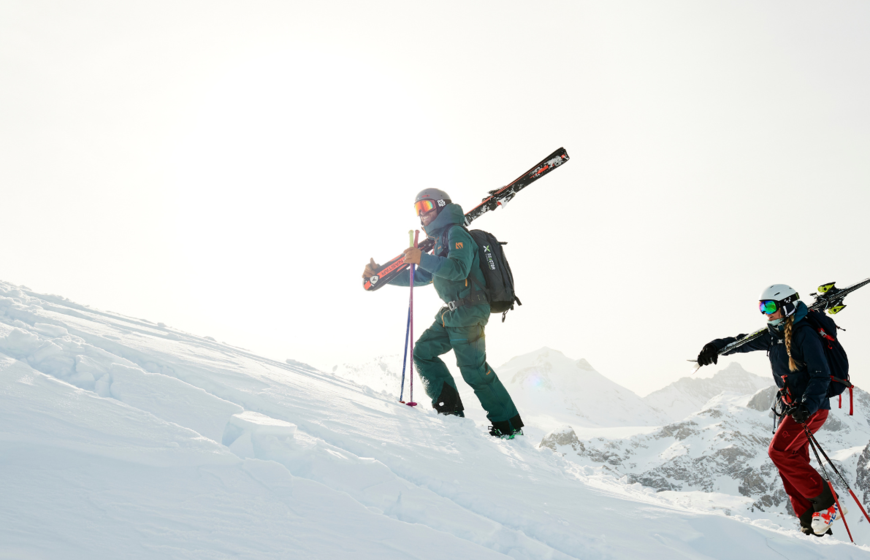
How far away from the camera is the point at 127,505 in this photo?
190 centimetres

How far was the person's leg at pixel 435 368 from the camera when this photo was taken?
5922 mm

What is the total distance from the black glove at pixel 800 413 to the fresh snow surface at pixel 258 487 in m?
2.07

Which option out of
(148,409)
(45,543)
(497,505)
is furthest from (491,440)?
(45,543)

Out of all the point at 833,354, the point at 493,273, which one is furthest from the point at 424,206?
the point at 833,354

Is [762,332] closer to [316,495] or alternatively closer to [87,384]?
[316,495]

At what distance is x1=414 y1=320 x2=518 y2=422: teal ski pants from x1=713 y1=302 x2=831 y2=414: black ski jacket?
3077 mm

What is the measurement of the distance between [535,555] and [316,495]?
1196 mm

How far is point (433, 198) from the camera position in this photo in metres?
5.93

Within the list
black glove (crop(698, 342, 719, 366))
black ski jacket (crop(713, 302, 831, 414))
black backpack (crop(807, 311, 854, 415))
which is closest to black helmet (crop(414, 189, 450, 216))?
black glove (crop(698, 342, 719, 366))

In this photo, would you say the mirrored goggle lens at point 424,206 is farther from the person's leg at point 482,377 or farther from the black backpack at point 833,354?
the black backpack at point 833,354

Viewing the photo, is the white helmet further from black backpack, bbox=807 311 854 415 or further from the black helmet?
the black helmet

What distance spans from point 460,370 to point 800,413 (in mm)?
3589

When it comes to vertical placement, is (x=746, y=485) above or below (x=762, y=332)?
below

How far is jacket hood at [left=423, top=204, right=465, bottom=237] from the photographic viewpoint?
5.76m
